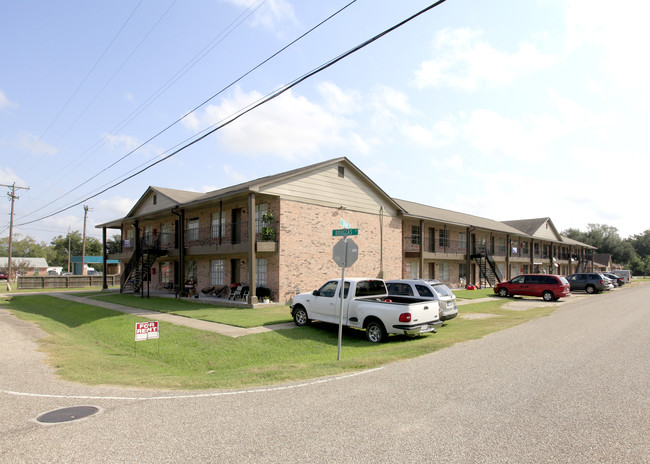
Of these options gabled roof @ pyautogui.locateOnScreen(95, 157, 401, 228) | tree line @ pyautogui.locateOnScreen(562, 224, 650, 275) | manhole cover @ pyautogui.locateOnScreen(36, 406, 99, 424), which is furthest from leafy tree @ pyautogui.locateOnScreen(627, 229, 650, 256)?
manhole cover @ pyautogui.locateOnScreen(36, 406, 99, 424)

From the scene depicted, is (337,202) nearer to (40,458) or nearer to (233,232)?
(233,232)

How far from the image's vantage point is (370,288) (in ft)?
42.9

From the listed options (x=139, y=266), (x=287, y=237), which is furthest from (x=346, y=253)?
(x=139, y=266)

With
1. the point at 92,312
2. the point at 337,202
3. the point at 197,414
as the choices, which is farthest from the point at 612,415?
the point at 92,312

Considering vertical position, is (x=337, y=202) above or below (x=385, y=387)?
above

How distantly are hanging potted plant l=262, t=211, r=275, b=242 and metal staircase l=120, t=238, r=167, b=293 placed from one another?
9.17 m

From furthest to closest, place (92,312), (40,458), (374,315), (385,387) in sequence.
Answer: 1. (92,312)
2. (374,315)
3. (385,387)
4. (40,458)

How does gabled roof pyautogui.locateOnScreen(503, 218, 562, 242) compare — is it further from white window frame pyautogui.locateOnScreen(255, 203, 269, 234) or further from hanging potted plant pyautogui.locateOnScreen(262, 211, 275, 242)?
hanging potted plant pyautogui.locateOnScreen(262, 211, 275, 242)

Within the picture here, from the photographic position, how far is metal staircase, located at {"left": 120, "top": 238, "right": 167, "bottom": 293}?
85.3ft

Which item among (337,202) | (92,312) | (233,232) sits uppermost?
(337,202)

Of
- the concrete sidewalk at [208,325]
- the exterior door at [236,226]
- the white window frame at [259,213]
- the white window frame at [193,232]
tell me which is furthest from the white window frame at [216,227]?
the concrete sidewalk at [208,325]

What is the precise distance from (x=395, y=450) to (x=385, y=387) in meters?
2.39

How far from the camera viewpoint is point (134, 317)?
17094mm

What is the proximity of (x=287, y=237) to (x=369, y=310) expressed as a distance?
9.88 meters
